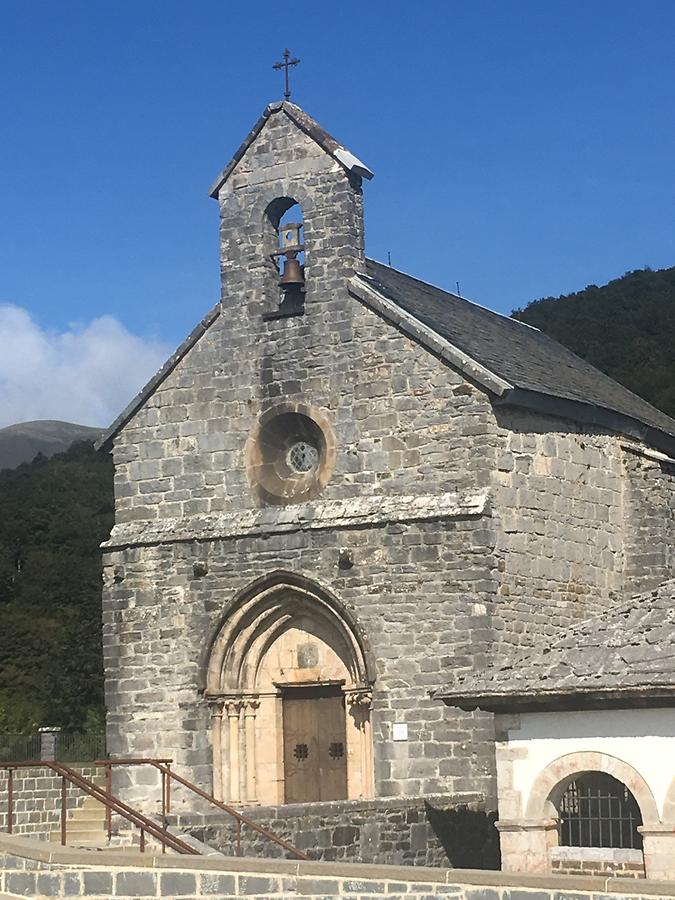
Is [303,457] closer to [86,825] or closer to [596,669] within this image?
[86,825]

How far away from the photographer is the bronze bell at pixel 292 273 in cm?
2211

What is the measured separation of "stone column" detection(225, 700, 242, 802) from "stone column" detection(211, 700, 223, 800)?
4.7 inches

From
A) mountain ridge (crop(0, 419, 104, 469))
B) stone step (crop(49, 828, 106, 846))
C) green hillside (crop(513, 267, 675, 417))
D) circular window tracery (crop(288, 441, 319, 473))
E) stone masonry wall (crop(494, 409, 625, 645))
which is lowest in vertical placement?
stone step (crop(49, 828, 106, 846))

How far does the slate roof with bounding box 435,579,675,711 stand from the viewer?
14.5m

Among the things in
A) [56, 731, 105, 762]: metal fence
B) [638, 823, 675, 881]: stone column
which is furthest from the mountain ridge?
[638, 823, 675, 881]: stone column

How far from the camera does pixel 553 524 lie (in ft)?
69.4

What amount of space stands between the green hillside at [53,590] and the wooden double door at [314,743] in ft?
52.5

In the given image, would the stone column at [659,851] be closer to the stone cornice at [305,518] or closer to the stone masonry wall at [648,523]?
the stone cornice at [305,518]

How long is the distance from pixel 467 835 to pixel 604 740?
4939 mm

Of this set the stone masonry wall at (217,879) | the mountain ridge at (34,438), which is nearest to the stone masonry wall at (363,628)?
the stone masonry wall at (217,879)

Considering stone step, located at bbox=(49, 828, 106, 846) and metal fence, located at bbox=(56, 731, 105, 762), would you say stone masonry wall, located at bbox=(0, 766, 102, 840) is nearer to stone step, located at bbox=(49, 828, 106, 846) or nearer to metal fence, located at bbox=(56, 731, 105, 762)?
stone step, located at bbox=(49, 828, 106, 846)

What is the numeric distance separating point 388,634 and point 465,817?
8.08 ft

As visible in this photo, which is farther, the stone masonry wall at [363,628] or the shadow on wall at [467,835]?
the stone masonry wall at [363,628]

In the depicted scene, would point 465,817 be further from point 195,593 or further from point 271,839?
point 195,593
